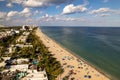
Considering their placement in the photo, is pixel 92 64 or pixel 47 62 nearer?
pixel 47 62

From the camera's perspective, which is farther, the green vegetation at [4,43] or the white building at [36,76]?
the green vegetation at [4,43]

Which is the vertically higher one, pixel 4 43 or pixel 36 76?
pixel 4 43

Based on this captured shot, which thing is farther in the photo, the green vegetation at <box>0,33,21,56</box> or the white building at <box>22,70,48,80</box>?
the green vegetation at <box>0,33,21,56</box>

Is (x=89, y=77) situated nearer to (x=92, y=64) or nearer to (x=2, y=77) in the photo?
(x=92, y=64)

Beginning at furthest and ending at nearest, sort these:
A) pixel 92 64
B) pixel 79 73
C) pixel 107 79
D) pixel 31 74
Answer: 1. pixel 92 64
2. pixel 79 73
3. pixel 107 79
4. pixel 31 74

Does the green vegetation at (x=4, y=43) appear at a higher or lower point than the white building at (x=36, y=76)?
higher

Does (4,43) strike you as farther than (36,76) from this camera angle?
Yes

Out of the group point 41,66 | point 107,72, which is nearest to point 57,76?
point 41,66

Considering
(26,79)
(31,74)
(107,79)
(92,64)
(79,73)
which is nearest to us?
(26,79)

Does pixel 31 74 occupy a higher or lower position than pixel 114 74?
higher

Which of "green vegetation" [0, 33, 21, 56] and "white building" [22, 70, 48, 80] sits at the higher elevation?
"green vegetation" [0, 33, 21, 56]
